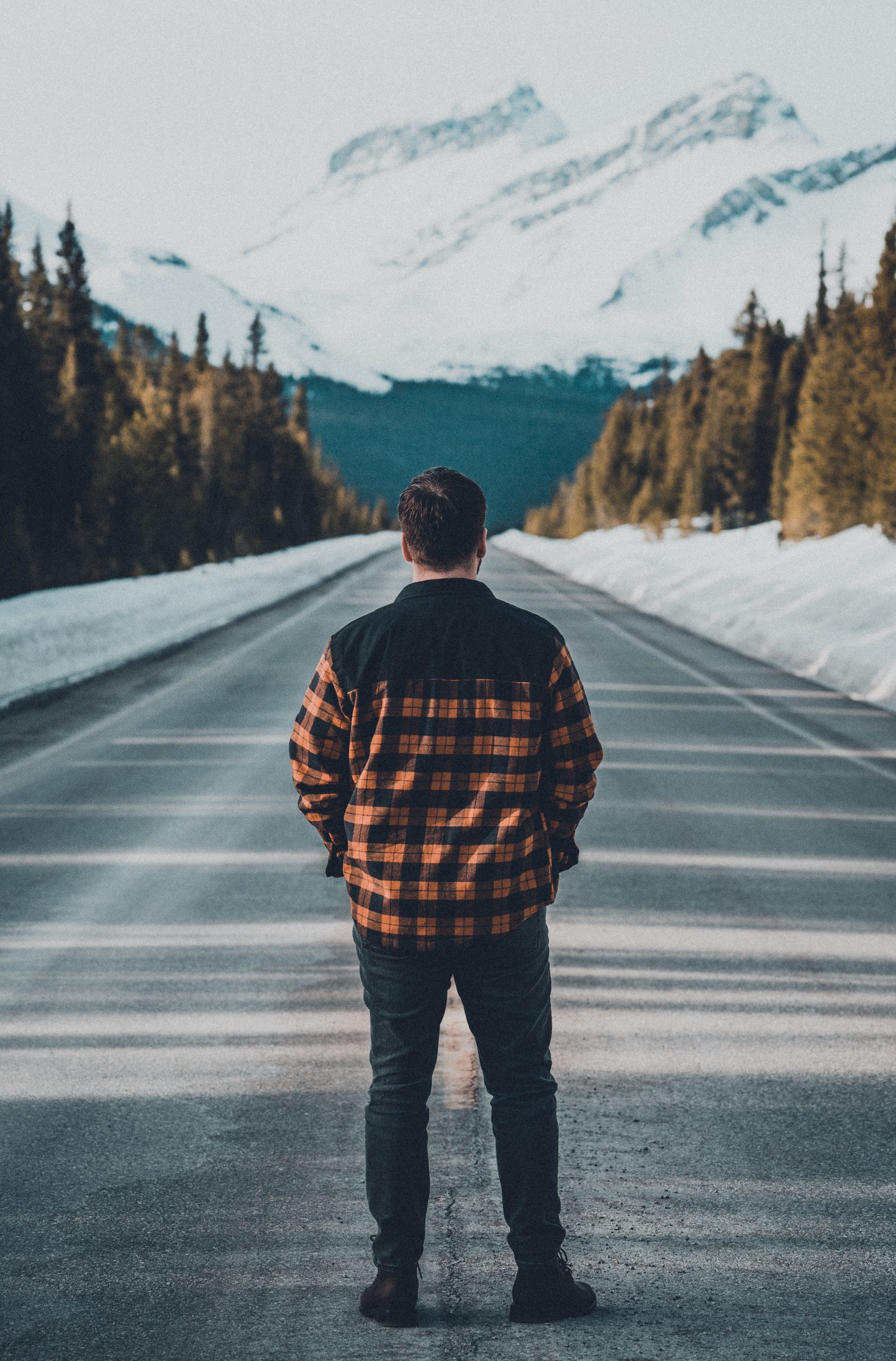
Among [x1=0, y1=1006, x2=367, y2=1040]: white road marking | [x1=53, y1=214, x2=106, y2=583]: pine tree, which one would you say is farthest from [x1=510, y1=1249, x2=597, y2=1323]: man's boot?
[x1=53, y1=214, x2=106, y2=583]: pine tree

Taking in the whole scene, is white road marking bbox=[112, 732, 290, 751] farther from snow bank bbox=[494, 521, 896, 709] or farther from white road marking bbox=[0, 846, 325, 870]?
snow bank bbox=[494, 521, 896, 709]

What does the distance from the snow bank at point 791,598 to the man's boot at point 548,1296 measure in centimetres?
1323

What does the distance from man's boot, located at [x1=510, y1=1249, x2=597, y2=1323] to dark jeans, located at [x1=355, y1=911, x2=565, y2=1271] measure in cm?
3

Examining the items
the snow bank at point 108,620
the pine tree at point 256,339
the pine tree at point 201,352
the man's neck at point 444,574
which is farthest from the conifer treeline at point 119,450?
the man's neck at point 444,574

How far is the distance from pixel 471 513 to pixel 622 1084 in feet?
7.40

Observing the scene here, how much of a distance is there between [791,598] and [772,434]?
4205 centimetres

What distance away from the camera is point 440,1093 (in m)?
4.64

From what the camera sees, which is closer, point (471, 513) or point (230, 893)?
point (471, 513)

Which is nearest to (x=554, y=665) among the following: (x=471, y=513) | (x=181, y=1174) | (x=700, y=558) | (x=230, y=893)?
(x=471, y=513)

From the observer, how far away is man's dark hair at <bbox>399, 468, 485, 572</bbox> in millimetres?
3178

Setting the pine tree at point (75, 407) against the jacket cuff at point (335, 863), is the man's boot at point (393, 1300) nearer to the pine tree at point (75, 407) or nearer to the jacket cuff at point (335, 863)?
the jacket cuff at point (335, 863)

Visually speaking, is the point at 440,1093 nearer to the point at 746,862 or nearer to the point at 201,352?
the point at 746,862

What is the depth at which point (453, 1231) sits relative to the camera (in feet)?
Answer: 11.8

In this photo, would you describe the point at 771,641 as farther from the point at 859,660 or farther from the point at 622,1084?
the point at 622,1084
